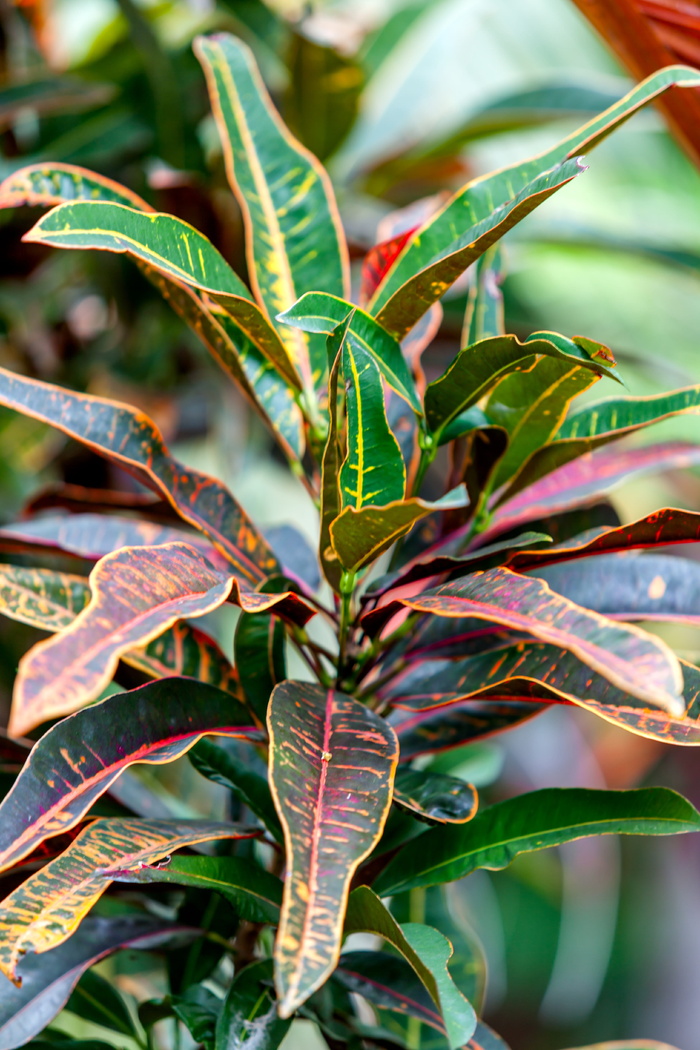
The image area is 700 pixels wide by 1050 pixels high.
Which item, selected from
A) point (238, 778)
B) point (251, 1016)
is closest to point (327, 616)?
point (238, 778)

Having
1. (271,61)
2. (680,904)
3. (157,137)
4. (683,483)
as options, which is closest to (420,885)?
(157,137)

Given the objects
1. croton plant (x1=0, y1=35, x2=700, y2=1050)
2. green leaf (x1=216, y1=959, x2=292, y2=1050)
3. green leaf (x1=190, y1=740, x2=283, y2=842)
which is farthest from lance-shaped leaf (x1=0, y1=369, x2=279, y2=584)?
green leaf (x1=216, y1=959, x2=292, y2=1050)

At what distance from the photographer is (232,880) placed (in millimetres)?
405

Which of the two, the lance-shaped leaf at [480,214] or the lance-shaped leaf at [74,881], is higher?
the lance-shaped leaf at [480,214]

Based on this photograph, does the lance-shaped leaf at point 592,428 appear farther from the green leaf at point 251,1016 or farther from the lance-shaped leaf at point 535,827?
the green leaf at point 251,1016

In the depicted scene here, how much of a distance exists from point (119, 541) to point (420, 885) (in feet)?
0.94

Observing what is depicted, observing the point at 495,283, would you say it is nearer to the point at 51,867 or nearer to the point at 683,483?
the point at 51,867

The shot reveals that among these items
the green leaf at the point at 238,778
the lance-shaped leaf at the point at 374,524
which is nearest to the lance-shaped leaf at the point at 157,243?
the lance-shaped leaf at the point at 374,524

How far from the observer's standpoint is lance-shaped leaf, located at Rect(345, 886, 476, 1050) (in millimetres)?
322

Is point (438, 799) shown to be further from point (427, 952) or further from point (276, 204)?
point (276, 204)

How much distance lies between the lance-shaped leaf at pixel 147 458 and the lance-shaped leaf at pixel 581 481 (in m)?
0.16

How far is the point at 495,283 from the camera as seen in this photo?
52 cm

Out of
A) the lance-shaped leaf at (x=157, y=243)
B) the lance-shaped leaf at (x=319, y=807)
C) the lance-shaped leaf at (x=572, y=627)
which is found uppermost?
the lance-shaped leaf at (x=157, y=243)

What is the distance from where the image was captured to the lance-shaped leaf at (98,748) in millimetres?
332
